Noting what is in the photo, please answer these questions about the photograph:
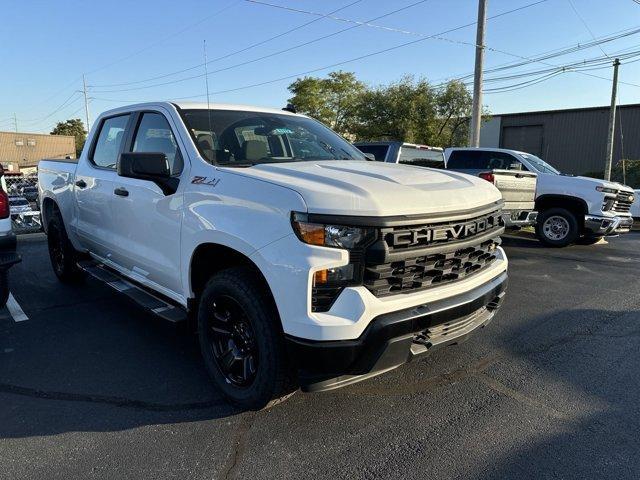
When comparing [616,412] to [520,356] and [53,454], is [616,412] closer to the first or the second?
[520,356]

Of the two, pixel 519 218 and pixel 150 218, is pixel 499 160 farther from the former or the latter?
pixel 150 218

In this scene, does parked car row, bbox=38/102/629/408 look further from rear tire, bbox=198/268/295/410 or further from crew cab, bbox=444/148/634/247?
crew cab, bbox=444/148/634/247

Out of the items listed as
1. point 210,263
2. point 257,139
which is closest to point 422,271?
point 210,263

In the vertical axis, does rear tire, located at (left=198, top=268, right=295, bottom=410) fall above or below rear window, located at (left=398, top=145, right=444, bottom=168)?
below

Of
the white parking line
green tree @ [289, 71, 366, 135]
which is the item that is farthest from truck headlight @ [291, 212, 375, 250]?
green tree @ [289, 71, 366, 135]

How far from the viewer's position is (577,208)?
30.7 feet

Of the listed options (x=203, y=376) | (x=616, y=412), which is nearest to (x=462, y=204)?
(x=616, y=412)

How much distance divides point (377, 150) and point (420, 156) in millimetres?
855

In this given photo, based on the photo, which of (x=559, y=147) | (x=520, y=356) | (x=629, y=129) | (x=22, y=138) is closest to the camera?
(x=520, y=356)

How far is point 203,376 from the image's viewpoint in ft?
11.6

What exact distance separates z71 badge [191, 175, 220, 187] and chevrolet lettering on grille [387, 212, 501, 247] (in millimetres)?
1198

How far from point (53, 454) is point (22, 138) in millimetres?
83046

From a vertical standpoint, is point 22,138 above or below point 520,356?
above

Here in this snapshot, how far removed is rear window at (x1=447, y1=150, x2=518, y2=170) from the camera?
10.3 m
